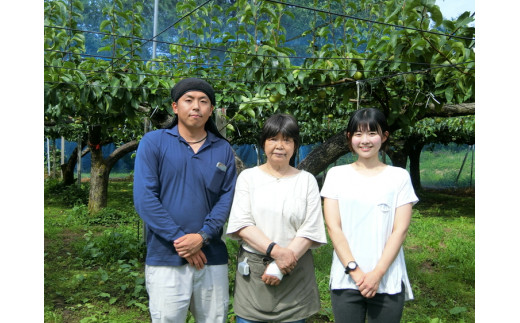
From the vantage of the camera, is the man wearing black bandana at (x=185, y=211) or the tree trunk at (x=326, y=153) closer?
the man wearing black bandana at (x=185, y=211)

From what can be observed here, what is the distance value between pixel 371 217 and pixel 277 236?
36 cm

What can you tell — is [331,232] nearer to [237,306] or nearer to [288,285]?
[288,285]

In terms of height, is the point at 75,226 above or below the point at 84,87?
below

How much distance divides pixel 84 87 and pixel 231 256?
86.3 inches

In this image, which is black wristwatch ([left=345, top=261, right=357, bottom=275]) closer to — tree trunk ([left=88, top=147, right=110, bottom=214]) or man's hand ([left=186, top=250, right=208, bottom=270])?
man's hand ([left=186, top=250, right=208, bottom=270])

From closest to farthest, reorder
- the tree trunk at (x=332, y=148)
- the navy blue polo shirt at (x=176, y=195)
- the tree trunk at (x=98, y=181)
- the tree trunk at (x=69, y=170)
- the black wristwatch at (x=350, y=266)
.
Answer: the black wristwatch at (x=350, y=266) → the navy blue polo shirt at (x=176, y=195) → the tree trunk at (x=332, y=148) → the tree trunk at (x=98, y=181) → the tree trunk at (x=69, y=170)

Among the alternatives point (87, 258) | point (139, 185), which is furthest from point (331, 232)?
point (87, 258)

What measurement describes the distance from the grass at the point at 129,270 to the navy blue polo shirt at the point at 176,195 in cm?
152

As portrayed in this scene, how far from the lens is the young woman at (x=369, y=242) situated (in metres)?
1.67

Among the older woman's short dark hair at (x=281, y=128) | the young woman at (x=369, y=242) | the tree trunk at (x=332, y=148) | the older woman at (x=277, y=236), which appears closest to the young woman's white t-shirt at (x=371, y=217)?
the young woman at (x=369, y=242)

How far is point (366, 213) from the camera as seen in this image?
1690 millimetres

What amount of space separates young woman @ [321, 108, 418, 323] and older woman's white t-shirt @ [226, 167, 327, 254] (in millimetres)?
67

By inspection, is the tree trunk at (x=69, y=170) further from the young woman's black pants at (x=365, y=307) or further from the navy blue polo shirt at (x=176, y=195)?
the young woman's black pants at (x=365, y=307)

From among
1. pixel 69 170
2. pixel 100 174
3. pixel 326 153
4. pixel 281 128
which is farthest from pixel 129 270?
pixel 69 170
